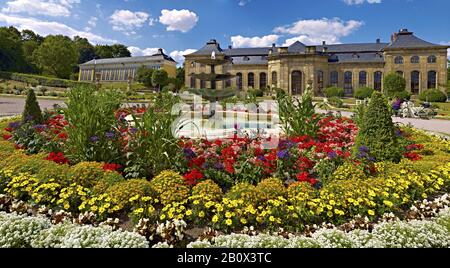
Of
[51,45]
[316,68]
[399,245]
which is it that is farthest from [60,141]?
[51,45]

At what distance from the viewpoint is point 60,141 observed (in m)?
6.10

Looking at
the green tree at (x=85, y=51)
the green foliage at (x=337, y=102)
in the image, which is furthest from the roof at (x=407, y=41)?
the green tree at (x=85, y=51)

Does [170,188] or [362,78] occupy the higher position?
[362,78]

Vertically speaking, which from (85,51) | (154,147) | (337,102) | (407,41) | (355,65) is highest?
(85,51)

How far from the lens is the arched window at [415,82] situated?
4259cm

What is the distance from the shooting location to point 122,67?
7250 cm

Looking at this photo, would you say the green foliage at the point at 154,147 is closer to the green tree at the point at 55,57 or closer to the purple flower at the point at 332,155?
the purple flower at the point at 332,155

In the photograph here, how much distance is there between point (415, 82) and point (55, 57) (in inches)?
2469

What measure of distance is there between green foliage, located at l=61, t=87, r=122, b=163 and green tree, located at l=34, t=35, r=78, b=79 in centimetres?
5926

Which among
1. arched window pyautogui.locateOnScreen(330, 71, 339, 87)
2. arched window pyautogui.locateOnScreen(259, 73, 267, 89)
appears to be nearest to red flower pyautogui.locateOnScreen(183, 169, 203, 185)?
arched window pyautogui.locateOnScreen(330, 71, 339, 87)

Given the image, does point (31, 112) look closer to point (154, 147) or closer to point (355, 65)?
point (154, 147)

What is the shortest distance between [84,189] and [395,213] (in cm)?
417

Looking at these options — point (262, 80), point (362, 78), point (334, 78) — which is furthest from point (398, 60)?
point (262, 80)
